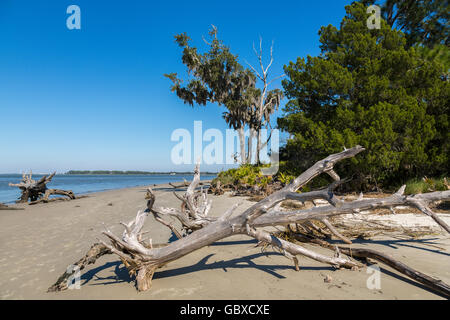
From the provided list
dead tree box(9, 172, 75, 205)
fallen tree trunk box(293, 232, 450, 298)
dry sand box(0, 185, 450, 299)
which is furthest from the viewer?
dead tree box(9, 172, 75, 205)

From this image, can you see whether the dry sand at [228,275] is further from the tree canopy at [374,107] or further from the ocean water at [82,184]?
the tree canopy at [374,107]

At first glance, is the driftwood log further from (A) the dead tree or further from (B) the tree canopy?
(A) the dead tree

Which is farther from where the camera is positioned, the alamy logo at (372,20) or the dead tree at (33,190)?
the dead tree at (33,190)

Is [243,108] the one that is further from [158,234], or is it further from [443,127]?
[158,234]

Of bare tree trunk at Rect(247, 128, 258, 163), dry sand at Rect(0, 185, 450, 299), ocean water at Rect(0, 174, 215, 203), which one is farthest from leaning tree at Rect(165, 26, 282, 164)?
dry sand at Rect(0, 185, 450, 299)

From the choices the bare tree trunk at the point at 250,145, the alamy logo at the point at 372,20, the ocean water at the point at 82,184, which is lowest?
the ocean water at the point at 82,184

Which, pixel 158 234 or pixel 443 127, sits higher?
pixel 443 127

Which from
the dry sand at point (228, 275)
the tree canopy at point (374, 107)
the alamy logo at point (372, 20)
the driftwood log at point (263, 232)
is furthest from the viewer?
the alamy logo at point (372, 20)

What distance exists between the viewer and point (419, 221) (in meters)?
5.24

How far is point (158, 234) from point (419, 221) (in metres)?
6.16

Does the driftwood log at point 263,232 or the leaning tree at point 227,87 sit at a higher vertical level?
the leaning tree at point 227,87

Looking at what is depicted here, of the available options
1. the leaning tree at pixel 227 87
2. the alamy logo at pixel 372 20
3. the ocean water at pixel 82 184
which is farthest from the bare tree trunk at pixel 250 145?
the alamy logo at pixel 372 20

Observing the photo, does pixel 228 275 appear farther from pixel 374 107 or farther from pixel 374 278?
pixel 374 107
